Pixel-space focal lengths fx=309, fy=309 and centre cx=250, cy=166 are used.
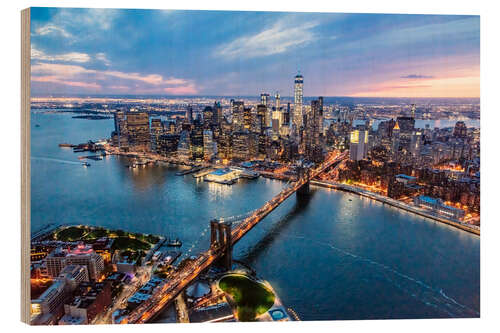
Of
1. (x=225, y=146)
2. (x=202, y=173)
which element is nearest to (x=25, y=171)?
(x=202, y=173)

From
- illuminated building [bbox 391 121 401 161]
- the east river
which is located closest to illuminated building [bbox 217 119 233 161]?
the east river

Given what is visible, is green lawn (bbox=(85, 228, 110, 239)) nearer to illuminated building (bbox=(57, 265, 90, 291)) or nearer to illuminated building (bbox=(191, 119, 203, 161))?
illuminated building (bbox=(57, 265, 90, 291))

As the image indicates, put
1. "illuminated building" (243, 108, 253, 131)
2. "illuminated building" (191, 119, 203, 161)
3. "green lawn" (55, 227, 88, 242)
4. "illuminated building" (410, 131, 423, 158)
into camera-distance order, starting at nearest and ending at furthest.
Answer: "green lawn" (55, 227, 88, 242), "illuminated building" (410, 131, 423, 158), "illuminated building" (191, 119, 203, 161), "illuminated building" (243, 108, 253, 131)

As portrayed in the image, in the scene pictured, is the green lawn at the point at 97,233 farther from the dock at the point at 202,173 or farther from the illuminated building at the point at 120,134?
the illuminated building at the point at 120,134

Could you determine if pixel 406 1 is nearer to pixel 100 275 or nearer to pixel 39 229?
pixel 100 275

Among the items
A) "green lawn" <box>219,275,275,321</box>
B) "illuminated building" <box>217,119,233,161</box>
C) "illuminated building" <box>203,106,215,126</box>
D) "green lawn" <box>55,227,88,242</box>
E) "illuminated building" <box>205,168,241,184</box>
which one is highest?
"illuminated building" <box>203,106,215,126</box>

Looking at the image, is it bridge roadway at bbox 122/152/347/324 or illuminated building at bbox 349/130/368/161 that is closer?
bridge roadway at bbox 122/152/347/324

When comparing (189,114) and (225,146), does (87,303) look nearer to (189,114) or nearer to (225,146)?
(189,114)

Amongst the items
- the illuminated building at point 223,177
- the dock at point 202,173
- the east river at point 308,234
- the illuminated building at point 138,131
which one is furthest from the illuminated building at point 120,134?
the illuminated building at point 223,177
